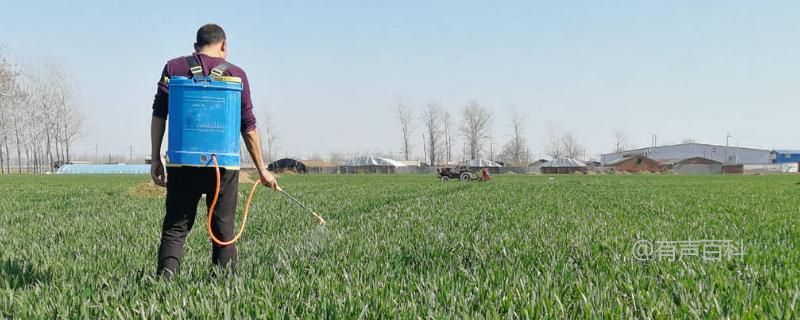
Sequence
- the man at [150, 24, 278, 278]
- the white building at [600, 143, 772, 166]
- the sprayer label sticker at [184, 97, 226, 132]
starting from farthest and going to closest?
the white building at [600, 143, 772, 166]
the man at [150, 24, 278, 278]
the sprayer label sticker at [184, 97, 226, 132]

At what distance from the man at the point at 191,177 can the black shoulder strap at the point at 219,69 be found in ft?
0.13

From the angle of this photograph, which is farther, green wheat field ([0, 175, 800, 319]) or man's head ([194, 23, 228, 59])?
man's head ([194, 23, 228, 59])

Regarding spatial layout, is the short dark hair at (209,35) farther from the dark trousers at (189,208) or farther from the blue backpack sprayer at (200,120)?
the dark trousers at (189,208)

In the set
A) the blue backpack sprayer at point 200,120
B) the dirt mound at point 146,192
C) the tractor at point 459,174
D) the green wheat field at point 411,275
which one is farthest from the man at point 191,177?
the tractor at point 459,174

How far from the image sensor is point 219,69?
2920 millimetres

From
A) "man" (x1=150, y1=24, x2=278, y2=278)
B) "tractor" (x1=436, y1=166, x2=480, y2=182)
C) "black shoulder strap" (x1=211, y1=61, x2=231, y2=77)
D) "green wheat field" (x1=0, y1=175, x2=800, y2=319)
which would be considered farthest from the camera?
"tractor" (x1=436, y1=166, x2=480, y2=182)

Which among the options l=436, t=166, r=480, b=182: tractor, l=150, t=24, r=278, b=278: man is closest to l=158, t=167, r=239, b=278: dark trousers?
l=150, t=24, r=278, b=278: man

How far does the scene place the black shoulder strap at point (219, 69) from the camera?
9.46 ft

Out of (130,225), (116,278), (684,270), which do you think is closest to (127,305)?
(116,278)

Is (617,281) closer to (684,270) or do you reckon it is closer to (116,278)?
(684,270)

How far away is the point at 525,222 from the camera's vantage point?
6668 mm

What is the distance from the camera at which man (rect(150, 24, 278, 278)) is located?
300 cm

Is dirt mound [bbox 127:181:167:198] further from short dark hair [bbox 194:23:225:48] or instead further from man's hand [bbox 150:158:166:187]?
short dark hair [bbox 194:23:225:48]

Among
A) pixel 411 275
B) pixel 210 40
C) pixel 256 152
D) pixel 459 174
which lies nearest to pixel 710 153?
pixel 459 174
